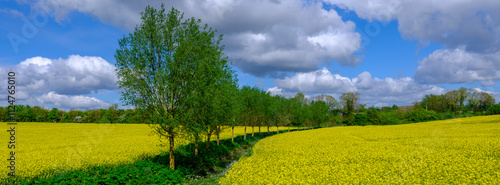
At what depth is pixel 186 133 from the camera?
19.7 m

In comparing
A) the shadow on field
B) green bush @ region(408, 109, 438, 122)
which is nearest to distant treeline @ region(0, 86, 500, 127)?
green bush @ region(408, 109, 438, 122)

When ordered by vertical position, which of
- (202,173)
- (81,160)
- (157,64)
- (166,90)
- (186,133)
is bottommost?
(202,173)

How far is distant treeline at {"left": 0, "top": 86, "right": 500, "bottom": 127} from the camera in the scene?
5916cm

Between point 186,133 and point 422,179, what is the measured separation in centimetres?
1561

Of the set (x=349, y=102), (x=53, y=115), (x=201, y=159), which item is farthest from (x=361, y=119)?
(x=53, y=115)

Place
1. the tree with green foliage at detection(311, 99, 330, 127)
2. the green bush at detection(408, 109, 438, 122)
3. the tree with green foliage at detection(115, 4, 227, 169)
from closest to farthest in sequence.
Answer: the tree with green foliage at detection(115, 4, 227, 169), the tree with green foliage at detection(311, 99, 330, 127), the green bush at detection(408, 109, 438, 122)

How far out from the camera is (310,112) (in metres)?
91.6

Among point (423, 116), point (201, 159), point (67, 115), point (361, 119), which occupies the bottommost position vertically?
point (361, 119)

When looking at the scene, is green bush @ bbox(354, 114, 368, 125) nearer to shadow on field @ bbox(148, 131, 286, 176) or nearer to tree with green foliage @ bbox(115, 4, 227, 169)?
shadow on field @ bbox(148, 131, 286, 176)

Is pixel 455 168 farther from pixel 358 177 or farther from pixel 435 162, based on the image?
pixel 358 177

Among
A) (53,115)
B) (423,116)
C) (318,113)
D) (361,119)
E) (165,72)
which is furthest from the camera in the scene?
(361,119)

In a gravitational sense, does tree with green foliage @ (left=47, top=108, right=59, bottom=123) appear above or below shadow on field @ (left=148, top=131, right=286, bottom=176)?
above

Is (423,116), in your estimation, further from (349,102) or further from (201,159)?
(201,159)

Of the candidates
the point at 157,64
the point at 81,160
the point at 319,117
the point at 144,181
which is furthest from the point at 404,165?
the point at 319,117
